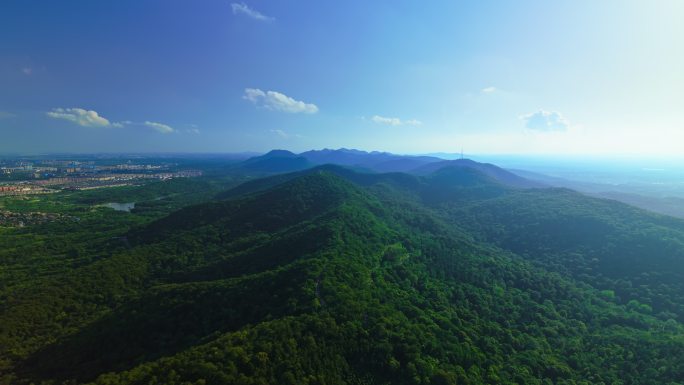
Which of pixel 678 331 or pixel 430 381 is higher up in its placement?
pixel 430 381

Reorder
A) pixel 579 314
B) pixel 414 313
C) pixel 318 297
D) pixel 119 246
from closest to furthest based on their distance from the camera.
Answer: pixel 318 297 → pixel 414 313 → pixel 579 314 → pixel 119 246

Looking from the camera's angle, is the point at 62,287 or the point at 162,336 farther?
the point at 62,287

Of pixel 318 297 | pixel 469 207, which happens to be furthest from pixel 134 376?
pixel 469 207

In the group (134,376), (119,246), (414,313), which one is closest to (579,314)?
(414,313)

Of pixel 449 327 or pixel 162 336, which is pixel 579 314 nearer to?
pixel 449 327

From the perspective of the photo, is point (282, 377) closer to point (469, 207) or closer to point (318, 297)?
point (318, 297)

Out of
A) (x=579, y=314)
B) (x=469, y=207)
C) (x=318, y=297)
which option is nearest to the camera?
(x=318, y=297)

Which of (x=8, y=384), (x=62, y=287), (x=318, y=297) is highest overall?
(x=318, y=297)
